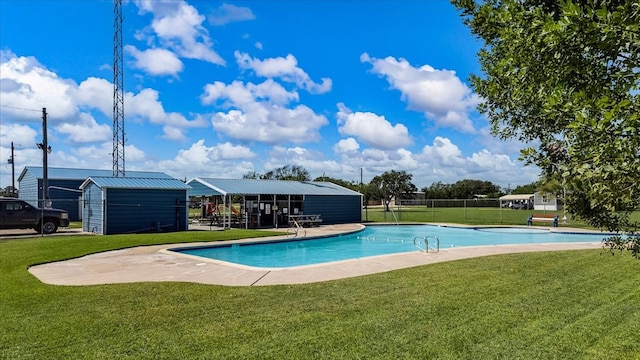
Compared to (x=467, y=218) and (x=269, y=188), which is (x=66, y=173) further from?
(x=467, y=218)

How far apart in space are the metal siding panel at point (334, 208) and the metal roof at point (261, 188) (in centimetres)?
37

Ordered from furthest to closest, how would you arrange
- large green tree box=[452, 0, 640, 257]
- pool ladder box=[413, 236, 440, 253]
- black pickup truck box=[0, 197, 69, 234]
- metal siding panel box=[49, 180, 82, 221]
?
metal siding panel box=[49, 180, 82, 221] → black pickup truck box=[0, 197, 69, 234] → pool ladder box=[413, 236, 440, 253] → large green tree box=[452, 0, 640, 257]

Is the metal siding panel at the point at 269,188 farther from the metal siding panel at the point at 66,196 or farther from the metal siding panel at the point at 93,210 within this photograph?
the metal siding panel at the point at 66,196

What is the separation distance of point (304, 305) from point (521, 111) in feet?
12.4

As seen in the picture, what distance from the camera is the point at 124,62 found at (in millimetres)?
26031

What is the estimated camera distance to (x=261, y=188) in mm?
24656

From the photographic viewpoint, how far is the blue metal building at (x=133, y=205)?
18594 mm

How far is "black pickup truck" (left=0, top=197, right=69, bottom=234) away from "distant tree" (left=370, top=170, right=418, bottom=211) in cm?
4118

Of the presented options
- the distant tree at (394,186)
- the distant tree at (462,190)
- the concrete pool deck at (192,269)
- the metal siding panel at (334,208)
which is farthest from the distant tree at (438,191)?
the concrete pool deck at (192,269)

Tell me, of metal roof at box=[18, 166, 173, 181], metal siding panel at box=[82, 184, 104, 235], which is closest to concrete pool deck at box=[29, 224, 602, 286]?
metal siding panel at box=[82, 184, 104, 235]

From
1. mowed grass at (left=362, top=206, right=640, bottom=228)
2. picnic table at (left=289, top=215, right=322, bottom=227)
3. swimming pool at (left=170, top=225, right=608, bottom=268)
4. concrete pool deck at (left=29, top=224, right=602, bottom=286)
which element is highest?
picnic table at (left=289, top=215, right=322, bottom=227)

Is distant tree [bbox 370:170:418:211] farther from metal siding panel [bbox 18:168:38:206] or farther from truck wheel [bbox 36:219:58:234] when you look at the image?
truck wheel [bbox 36:219:58:234]

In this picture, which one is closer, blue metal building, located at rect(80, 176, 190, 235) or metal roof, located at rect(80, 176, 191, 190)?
blue metal building, located at rect(80, 176, 190, 235)

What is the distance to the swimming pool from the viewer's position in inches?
547
